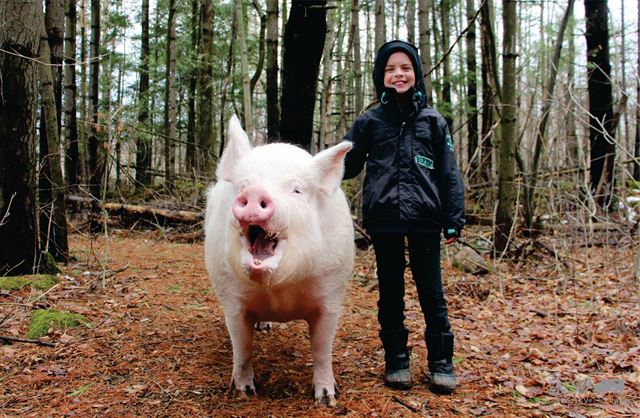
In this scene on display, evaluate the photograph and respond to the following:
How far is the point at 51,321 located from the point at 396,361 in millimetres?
2598

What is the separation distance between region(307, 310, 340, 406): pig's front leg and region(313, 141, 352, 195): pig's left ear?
0.75 m

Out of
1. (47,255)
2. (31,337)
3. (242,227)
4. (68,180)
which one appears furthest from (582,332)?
(68,180)

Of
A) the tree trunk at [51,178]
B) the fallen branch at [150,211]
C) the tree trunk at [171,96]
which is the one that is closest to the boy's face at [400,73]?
the tree trunk at [51,178]

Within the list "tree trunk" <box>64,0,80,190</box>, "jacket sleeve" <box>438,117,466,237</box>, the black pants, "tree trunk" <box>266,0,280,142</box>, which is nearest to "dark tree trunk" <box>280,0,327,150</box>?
"tree trunk" <box>266,0,280,142</box>

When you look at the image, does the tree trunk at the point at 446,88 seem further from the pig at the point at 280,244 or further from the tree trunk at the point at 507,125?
the pig at the point at 280,244

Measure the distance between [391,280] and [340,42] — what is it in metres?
15.4

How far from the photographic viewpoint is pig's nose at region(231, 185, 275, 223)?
7.25ft

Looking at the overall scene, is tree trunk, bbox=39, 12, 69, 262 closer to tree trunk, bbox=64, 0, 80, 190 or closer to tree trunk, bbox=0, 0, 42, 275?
tree trunk, bbox=0, 0, 42, 275

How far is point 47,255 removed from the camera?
5.16 m

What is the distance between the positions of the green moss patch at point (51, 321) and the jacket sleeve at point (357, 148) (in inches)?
93.9

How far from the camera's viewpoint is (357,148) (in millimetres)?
3389

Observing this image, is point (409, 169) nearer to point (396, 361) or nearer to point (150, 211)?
point (396, 361)

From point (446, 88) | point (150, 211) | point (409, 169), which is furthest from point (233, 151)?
point (446, 88)

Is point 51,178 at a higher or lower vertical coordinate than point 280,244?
higher
